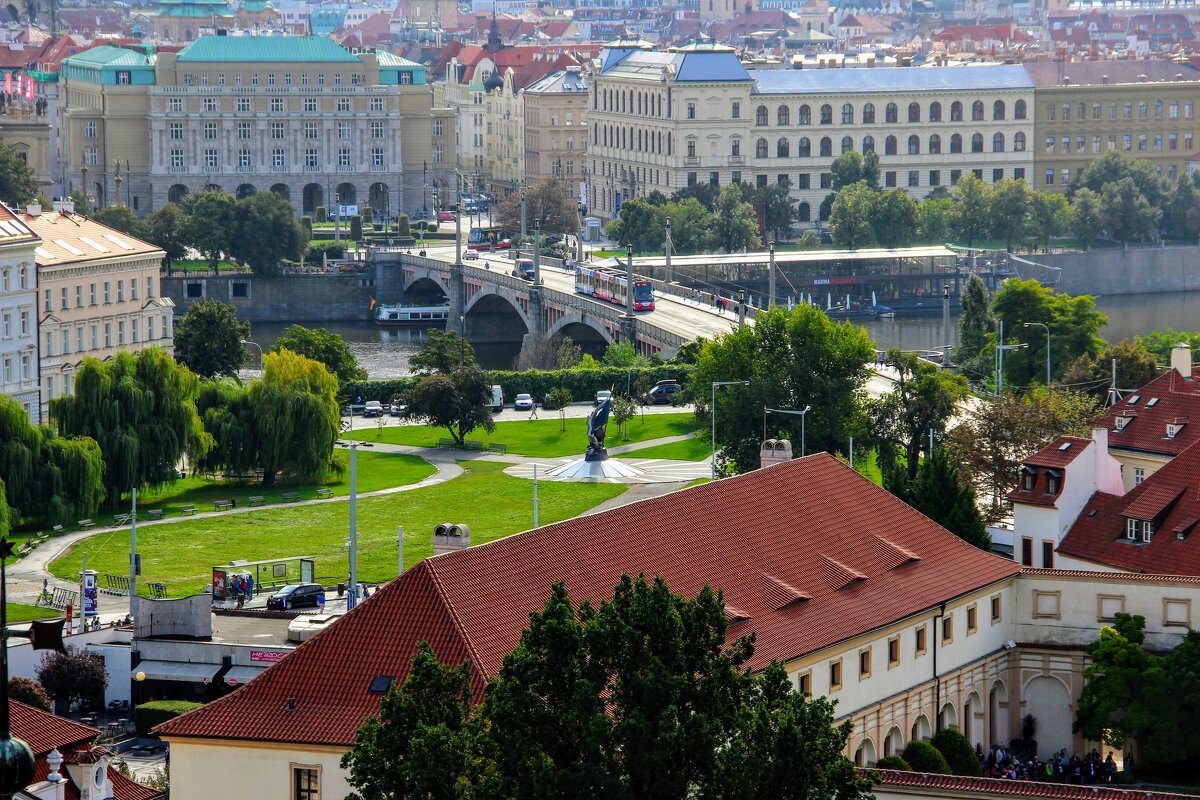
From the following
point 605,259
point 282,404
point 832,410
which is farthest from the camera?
point 605,259

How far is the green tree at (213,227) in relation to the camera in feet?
609

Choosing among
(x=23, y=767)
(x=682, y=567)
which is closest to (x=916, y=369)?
(x=682, y=567)

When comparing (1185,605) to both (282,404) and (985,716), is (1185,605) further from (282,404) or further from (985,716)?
(282,404)

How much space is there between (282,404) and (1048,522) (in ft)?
137

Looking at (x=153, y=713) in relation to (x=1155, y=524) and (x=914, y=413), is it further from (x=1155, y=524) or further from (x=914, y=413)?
(x=914, y=413)

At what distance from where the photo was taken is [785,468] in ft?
208

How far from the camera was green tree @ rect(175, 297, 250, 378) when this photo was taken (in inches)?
5108

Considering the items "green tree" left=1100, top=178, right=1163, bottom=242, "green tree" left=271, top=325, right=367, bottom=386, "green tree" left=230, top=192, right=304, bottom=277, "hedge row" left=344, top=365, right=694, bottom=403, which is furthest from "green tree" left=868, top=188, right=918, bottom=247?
"green tree" left=271, top=325, right=367, bottom=386

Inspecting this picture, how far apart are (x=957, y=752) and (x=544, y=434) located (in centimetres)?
6305

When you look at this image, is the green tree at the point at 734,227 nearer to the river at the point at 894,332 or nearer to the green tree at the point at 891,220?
the green tree at the point at 891,220

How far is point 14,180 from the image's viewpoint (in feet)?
614

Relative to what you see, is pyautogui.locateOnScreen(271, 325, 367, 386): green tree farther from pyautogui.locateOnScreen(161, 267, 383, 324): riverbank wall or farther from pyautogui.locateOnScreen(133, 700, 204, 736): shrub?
pyautogui.locateOnScreen(133, 700, 204, 736): shrub

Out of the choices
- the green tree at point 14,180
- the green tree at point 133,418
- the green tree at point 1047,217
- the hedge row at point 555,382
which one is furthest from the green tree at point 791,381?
the green tree at point 1047,217

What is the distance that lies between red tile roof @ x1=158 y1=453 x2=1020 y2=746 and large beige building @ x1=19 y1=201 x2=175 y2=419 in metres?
61.3
